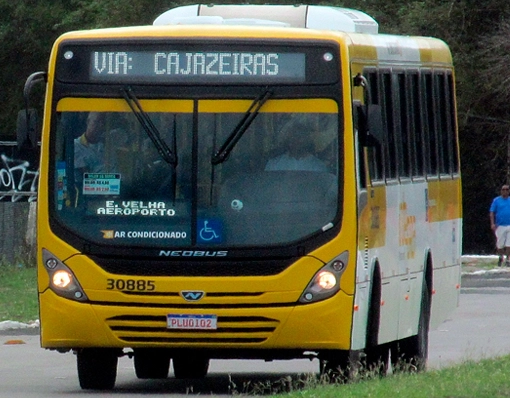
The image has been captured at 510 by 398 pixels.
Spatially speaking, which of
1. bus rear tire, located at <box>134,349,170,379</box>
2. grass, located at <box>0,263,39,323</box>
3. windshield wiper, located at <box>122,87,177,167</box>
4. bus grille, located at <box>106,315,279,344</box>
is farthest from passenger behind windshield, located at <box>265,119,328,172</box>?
grass, located at <box>0,263,39,323</box>

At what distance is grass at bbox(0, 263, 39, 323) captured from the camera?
2016cm

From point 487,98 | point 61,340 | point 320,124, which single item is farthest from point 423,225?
point 487,98

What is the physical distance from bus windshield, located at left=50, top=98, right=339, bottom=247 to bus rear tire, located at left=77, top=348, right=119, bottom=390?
1212mm

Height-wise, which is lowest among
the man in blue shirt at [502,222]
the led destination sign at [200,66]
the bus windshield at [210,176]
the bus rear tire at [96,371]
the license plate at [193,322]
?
the man in blue shirt at [502,222]

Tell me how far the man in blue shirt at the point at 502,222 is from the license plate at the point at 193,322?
70.3ft

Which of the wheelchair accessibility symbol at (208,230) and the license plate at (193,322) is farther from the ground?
the wheelchair accessibility symbol at (208,230)

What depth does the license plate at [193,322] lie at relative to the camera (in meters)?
11.4

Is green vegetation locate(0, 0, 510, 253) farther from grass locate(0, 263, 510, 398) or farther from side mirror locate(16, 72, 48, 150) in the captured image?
grass locate(0, 263, 510, 398)

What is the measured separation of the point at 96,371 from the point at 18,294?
11.1 meters

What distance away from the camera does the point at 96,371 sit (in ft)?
40.7

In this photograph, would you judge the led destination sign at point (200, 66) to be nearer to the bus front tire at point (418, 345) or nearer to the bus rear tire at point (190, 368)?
the bus rear tire at point (190, 368)

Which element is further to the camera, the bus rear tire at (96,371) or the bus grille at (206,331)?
the bus rear tire at (96,371)

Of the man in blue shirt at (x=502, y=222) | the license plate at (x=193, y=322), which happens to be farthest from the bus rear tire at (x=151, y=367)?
the man in blue shirt at (x=502, y=222)

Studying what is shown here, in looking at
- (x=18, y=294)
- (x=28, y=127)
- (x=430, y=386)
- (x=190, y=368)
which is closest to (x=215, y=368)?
(x=190, y=368)
